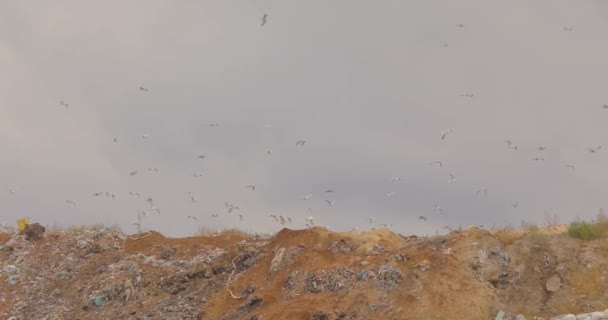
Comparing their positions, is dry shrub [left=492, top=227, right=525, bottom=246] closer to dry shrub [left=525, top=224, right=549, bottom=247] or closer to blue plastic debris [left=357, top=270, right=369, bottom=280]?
dry shrub [left=525, top=224, right=549, bottom=247]

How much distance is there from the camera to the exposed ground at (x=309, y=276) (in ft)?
50.6

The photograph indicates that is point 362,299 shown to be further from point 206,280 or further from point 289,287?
point 206,280

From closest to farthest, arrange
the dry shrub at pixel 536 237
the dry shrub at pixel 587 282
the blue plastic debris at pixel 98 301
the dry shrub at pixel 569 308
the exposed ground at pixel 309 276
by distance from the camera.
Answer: the dry shrub at pixel 569 308 < the dry shrub at pixel 587 282 < the exposed ground at pixel 309 276 < the dry shrub at pixel 536 237 < the blue plastic debris at pixel 98 301

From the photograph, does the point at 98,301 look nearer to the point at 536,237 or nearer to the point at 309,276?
the point at 309,276

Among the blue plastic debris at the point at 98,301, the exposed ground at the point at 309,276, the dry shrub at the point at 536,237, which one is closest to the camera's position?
the exposed ground at the point at 309,276

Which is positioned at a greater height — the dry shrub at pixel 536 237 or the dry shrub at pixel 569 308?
the dry shrub at pixel 536 237

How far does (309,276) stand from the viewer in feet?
56.7

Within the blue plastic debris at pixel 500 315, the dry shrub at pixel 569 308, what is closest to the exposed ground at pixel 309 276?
the dry shrub at pixel 569 308

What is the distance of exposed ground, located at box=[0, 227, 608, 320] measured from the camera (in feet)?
50.6

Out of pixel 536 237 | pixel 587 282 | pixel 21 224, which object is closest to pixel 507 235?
pixel 536 237

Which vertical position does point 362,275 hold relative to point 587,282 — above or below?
above

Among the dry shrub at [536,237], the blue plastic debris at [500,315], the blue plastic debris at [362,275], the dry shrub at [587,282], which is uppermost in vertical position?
the dry shrub at [536,237]

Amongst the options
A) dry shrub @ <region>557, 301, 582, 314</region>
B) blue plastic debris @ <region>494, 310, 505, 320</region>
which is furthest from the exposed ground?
blue plastic debris @ <region>494, 310, 505, 320</region>

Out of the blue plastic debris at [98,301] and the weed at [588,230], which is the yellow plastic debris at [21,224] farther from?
the weed at [588,230]
